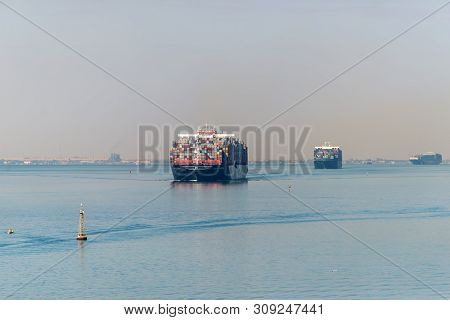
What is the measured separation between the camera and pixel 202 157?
138 metres

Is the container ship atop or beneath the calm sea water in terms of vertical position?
atop

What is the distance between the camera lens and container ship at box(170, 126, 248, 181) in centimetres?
13762

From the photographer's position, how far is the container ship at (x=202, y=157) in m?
138

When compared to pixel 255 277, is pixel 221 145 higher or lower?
higher

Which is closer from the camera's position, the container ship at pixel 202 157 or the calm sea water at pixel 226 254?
the calm sea water at pixel 226 254

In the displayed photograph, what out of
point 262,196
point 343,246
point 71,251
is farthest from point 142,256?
point 262,196

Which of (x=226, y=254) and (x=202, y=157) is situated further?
(x=202, y=157)

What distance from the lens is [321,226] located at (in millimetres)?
61625

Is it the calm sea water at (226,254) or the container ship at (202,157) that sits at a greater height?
the container ship at (202,157)

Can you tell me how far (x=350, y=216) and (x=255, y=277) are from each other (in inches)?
1444

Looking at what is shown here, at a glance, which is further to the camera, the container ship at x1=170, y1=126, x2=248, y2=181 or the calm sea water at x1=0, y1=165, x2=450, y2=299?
the container ship at x1=170, y1=126, x2=248, y2=181
